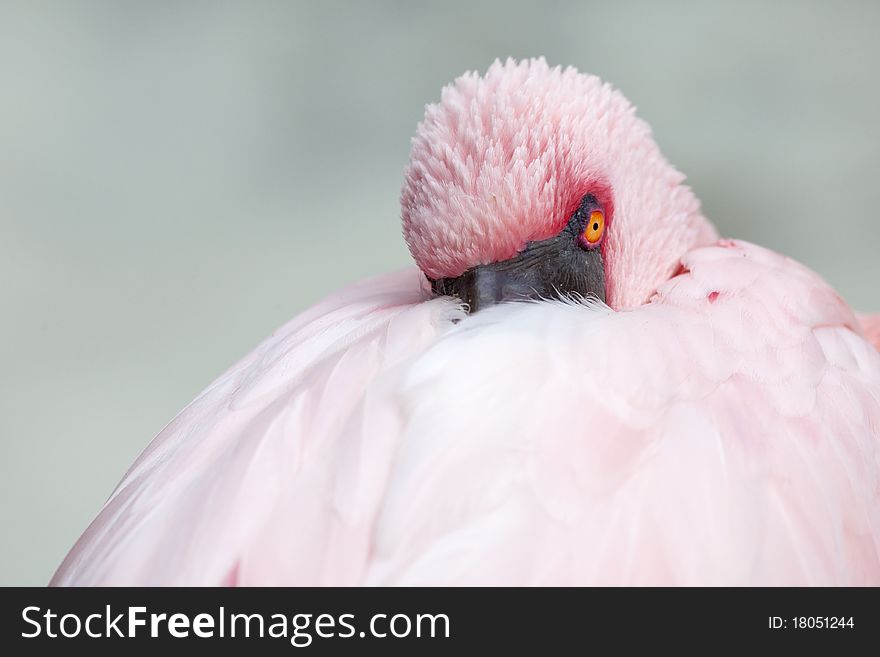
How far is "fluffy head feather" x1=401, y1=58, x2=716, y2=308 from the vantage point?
71cm

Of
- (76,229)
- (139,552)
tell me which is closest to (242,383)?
(139,552)

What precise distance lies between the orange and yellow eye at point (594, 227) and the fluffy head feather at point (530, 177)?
0.01m

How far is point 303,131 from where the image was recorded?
6.10 ft

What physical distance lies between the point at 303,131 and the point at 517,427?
1454mm

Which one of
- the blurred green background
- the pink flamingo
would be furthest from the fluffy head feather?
the blurred green background

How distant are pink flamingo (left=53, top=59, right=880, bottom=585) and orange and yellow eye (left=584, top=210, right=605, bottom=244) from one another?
2 cm

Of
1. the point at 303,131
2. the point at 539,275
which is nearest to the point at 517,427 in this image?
the point at 539,275

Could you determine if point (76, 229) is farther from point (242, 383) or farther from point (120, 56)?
point (242, 383)

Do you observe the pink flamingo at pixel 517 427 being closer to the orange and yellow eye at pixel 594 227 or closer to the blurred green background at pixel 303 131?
the orange and yellow eye at pixel 594 227

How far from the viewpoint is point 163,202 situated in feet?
5.95

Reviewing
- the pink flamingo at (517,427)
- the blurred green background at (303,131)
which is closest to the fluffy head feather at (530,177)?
the pink flamingo at (517,427)
